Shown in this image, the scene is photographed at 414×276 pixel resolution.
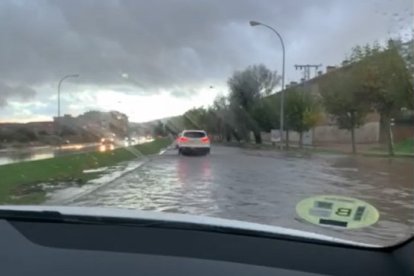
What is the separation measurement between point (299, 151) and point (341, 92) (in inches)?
231

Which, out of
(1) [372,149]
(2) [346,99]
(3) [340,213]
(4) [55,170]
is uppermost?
(2) [346,99]

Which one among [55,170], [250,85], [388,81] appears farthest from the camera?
[55,170]

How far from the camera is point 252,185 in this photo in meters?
13.4

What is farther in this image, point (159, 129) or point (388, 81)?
point (159, 129)

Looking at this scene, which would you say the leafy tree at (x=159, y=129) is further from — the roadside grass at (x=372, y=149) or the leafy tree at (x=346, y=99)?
the roadside grass at (x=372, y=149)

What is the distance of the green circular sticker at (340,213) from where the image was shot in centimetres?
292

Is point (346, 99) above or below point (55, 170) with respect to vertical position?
above

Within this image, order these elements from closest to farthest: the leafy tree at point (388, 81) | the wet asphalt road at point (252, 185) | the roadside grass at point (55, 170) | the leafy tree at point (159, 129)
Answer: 1. the leafy tree at point (388, 81)
2. the leafy tree at point (159, 129)
3. the wet asphalt road at point (252, 185)
4. the roadside grass at point (55, 170)

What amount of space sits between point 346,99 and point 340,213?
4004mm

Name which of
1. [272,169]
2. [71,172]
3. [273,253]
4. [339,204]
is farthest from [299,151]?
[273,253]

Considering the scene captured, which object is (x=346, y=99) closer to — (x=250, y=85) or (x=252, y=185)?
(x=250, y=85)

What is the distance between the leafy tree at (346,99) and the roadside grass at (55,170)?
3.17 metres

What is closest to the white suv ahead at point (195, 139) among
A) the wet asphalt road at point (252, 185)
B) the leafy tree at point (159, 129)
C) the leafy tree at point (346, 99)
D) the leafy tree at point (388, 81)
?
the wet asphalt road at point (252, 185)

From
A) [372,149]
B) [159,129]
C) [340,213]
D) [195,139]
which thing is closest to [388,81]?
[340,213]
